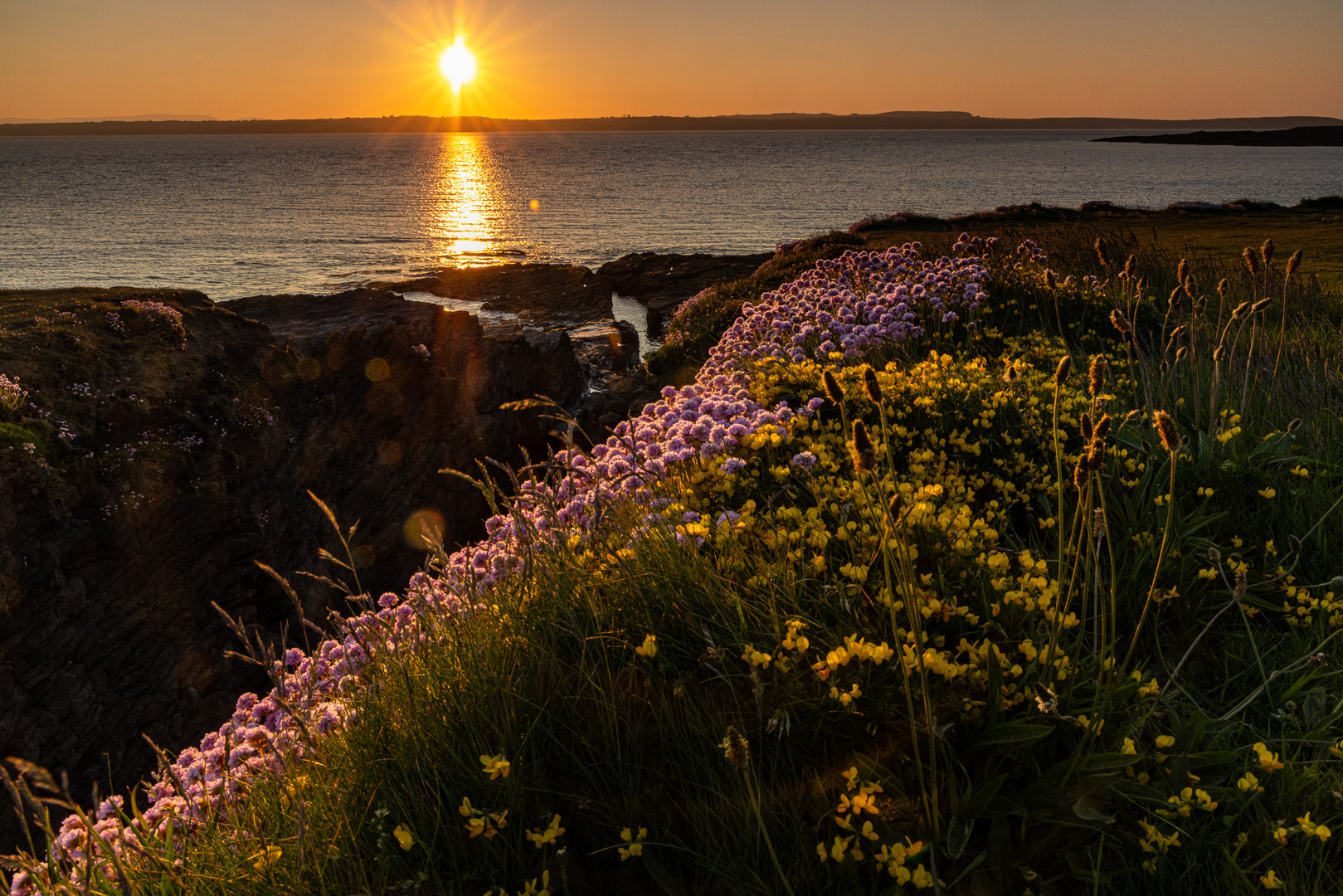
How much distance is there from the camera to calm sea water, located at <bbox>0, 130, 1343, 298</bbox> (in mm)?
42469

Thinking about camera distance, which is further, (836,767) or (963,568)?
(963,568)

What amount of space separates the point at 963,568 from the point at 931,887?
138 centimetres

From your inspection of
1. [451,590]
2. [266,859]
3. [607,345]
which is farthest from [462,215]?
[266,859]

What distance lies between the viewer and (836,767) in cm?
251

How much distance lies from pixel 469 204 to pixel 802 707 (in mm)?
82821

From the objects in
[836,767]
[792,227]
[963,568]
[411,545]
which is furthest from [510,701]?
[792,227]

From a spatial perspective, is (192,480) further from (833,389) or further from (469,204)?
(469,204)

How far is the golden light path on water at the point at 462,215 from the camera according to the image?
48000 mm

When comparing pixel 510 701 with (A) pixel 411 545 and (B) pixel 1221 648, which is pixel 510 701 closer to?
(B) pixel 1221 648

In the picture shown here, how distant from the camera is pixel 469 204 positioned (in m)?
77.1

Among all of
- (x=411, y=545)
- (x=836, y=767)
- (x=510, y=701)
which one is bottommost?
(x=411, y=545)

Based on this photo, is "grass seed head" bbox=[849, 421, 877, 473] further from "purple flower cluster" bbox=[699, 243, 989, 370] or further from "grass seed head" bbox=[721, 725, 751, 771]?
"purple flower cluster" bbox=[699, 243, 989, 370]

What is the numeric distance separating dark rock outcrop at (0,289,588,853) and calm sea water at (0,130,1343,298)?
2020cm

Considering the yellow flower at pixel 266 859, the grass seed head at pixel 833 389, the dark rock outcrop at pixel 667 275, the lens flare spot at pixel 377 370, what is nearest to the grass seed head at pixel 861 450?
the grass seed head at pixel 833 389
